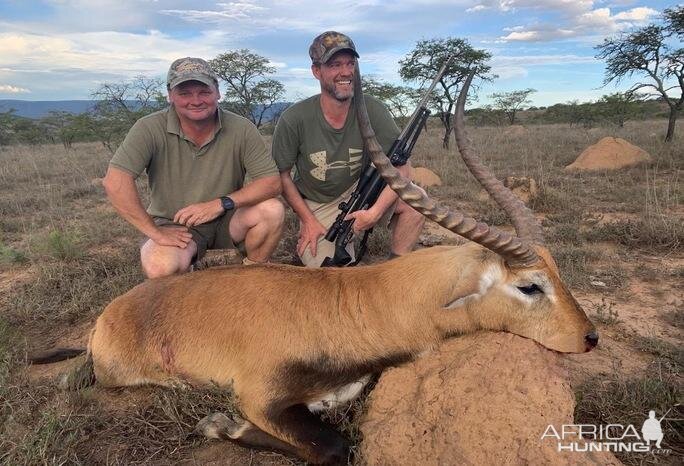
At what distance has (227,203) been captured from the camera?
4.84 meters

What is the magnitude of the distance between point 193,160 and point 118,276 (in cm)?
181

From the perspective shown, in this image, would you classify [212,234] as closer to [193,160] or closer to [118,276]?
[193,160]

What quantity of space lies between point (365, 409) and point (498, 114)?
152ft

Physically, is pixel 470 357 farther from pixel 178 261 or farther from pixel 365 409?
pixel 178 261

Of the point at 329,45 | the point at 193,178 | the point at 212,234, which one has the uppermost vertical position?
the point at 329,45

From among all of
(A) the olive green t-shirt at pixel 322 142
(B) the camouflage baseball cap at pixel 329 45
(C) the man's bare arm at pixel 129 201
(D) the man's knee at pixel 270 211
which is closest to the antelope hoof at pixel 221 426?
(C) the man's bare arm at pixel 129 201

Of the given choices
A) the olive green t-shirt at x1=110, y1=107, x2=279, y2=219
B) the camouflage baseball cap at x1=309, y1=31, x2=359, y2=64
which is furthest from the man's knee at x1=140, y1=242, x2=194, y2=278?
the camouflage baseball cap at x1=309, y1=31, x2=359, y2=64

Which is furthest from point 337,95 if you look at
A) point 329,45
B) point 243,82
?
point 243,82

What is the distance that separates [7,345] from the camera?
4.25m

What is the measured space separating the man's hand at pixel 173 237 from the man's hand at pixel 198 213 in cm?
9

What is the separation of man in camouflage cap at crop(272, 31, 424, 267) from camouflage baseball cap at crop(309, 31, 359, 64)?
0.4 inches

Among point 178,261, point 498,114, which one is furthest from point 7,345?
point 498,114

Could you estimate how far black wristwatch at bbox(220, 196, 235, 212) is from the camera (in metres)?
4.83

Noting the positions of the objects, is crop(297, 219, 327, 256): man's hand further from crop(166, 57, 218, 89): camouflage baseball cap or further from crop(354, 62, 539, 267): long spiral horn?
crop(354, 62, 539, 267): long spiral horn
